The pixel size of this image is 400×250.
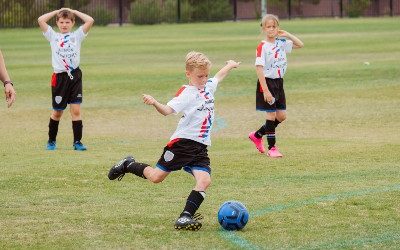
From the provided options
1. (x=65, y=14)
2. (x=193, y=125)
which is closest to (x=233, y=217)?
(x=193, y=125)

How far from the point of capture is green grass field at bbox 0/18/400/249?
366 inches

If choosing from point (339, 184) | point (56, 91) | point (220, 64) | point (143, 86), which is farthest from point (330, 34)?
point (339, 184)

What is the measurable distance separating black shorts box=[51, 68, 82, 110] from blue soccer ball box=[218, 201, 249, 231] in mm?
6607

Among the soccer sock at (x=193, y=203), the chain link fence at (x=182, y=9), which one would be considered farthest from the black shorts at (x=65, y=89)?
the chain link fence at (x=182, y=9)

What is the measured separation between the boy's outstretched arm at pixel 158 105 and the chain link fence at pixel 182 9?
50.6m

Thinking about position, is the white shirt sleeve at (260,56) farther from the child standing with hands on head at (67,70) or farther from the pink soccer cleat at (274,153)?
the child standing with hands on head at (67,70)

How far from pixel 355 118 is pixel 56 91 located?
248 inches

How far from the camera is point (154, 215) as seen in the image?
400 inches

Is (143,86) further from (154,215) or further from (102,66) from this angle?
(154,215)

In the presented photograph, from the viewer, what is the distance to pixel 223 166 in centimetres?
1360

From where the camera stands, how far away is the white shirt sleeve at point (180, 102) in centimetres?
980

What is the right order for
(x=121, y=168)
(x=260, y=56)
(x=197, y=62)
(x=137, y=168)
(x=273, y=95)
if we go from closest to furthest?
(x=197, y=62) < (x=137, y=168) < (x=121, y=168) < (x=260, y=56) < (x=273, y=95)

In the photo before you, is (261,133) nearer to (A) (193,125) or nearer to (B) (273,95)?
(B) (273,95)

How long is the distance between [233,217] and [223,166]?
167 inches
